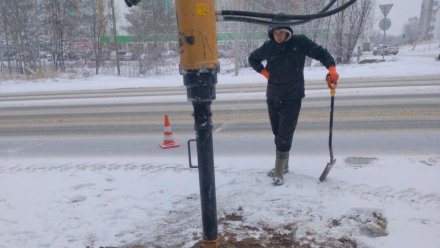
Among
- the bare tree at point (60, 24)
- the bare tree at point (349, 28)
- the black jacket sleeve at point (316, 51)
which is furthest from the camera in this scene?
the bare tree at point (60, 24)

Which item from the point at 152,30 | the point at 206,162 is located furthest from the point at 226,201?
the point at 152,30

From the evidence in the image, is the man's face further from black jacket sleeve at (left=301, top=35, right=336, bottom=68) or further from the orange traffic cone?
the orange traffic cone

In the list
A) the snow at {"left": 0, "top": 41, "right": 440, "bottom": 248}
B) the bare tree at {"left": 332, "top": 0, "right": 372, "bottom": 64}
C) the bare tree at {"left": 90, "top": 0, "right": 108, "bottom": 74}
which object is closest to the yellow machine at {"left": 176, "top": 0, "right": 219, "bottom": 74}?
the snow at {"left": 0, "top": 41, "right": 440, "bottom": 248}

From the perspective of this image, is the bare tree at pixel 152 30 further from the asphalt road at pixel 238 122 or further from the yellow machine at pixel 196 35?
the yellow machine at pixel 196 35

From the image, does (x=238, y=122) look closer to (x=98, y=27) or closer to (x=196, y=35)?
(x=196, y=35)

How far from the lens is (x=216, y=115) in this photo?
9141 millimetres

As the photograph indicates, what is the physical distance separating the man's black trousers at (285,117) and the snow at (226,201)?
0.48 metres

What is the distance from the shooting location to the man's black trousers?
14.5ft

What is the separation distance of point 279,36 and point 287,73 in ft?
1.35

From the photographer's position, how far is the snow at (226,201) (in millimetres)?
3412

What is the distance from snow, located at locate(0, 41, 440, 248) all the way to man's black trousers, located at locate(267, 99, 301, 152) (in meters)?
0.48

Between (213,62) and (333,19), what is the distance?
26.3m

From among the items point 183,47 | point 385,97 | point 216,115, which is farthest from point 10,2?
point 183,47

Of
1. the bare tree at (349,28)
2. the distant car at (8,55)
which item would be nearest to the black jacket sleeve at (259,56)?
the bare tree at (349,28)
